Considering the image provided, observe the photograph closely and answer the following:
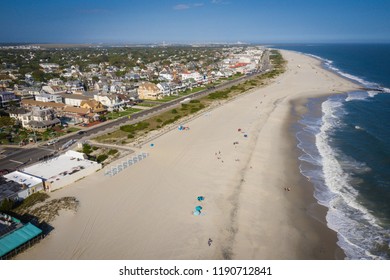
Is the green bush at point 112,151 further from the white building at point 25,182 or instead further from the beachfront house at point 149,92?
the beachfront house at point 149,92

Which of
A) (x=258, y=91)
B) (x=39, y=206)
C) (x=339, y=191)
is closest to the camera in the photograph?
(x=39, y=206)

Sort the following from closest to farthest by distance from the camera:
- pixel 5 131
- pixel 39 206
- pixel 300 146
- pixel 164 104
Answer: pixel 39 206
pixel 300 146
pixel 5 131
pixel 164 104

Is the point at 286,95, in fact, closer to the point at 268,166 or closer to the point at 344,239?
the point at 268,166

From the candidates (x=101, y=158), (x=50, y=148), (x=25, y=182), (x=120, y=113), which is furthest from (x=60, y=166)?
(x=120, y=113)

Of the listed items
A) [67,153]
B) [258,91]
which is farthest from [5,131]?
[258,91]
